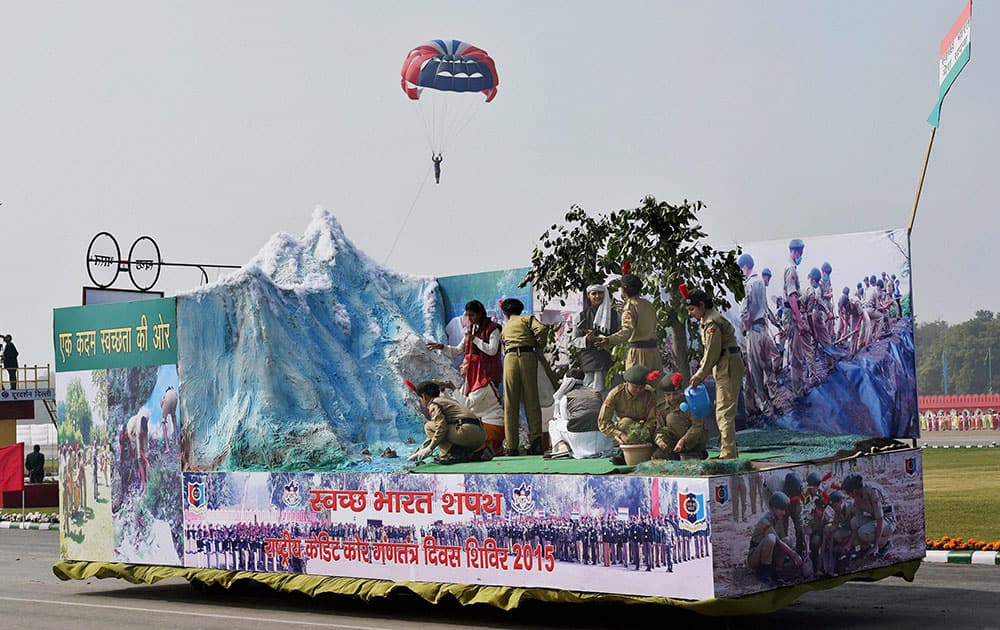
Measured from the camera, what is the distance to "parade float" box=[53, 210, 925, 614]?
1032 cm

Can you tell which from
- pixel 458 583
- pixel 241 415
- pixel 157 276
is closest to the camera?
pixel 458 583

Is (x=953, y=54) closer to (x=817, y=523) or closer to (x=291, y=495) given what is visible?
(x=817, y=523)

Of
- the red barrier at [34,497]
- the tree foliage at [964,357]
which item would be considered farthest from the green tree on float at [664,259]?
the tree foliage at [964,357]

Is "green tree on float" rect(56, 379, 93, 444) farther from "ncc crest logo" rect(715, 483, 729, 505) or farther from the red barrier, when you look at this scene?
the red barrier

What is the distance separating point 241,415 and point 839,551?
6.02 meters

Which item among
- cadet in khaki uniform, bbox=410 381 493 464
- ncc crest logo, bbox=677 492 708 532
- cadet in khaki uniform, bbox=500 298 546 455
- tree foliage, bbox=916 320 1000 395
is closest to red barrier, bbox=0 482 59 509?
cadet in khaki uniform, bbox=500 298 546 455

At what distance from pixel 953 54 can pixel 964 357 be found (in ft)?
274

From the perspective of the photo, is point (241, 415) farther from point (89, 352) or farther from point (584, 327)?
point (584, 327)

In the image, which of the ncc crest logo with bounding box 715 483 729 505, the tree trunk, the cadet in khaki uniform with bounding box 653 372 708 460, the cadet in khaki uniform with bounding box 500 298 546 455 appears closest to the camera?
the ncc crest logo with bounding box 715 483 729 505

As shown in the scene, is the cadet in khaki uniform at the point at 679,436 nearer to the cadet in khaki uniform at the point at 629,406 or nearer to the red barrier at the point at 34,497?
the cadet in khaki uniform at the point at 629,406

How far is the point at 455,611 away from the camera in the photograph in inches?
496

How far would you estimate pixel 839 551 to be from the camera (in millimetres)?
10945

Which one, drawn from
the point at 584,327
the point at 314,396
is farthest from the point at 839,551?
the point at 314,396

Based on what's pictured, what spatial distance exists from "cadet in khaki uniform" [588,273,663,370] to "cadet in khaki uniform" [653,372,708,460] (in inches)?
33.7
